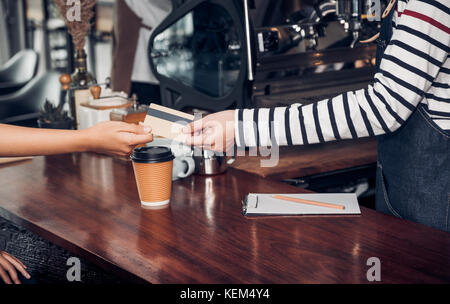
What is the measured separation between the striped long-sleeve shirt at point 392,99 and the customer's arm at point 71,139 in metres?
0.28

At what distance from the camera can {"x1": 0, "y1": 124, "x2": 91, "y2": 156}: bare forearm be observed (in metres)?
1.40

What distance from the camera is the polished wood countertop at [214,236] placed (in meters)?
1.06

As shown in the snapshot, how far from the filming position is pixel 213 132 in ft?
4.78

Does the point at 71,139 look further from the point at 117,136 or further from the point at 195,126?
the point at 195,126

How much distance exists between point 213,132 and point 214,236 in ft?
1.08

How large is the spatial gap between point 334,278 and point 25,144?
2.82 feet

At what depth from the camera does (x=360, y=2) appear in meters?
1.99

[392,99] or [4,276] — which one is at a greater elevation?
[392,99]

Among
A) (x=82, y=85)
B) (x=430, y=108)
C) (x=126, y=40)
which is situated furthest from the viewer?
(x=126, y=40)

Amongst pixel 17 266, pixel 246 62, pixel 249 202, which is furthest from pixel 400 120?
pixel 17 266

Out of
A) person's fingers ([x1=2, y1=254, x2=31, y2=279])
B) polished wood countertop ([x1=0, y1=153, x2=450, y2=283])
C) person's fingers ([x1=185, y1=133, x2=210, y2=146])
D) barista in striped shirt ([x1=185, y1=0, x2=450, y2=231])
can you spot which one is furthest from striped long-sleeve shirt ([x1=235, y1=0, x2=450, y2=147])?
person's fingers ([x1=2, y1=254, x2=31, y2=279])

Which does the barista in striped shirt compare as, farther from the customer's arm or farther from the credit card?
the customer's arm

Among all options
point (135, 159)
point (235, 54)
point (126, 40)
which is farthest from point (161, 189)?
point (126, 40)
